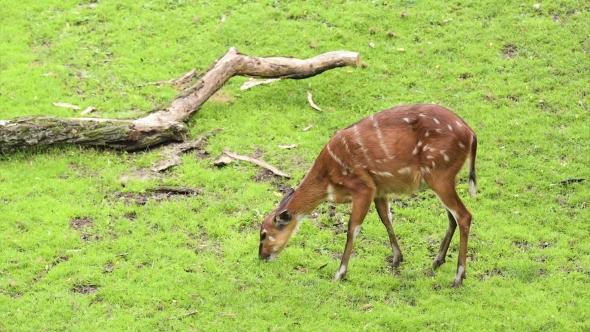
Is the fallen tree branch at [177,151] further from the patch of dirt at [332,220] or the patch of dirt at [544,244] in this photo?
the patch of dirt at [544,244]

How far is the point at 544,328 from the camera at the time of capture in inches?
310

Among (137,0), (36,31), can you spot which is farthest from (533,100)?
(36,31)

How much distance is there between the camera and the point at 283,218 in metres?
8.95

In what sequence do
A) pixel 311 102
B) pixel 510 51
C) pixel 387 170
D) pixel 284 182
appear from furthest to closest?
1. pixel 510 51
2. pixel 311 102
3. pixel 284 182
4. pixel 387 170

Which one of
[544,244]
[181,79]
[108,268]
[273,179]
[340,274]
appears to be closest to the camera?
[340,274]

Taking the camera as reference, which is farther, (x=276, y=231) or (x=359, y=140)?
(x=276, y=231)

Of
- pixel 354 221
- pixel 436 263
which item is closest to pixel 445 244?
pixel 436 263

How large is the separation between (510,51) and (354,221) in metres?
7.02

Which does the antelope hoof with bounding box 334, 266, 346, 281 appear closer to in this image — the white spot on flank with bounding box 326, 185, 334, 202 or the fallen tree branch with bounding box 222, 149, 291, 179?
the white spot on flank with bounding box 326, 185, 334, 202

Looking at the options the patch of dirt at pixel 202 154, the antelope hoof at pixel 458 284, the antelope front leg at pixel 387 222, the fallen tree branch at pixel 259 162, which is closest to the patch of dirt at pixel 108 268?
the patch of dirt at pixel 202 154

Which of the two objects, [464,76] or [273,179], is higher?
[464,76]

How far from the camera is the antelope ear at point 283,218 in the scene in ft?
29.2

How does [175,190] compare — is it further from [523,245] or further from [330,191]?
[523,245]

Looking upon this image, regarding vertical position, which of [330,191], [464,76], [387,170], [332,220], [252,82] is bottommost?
[332,220]
